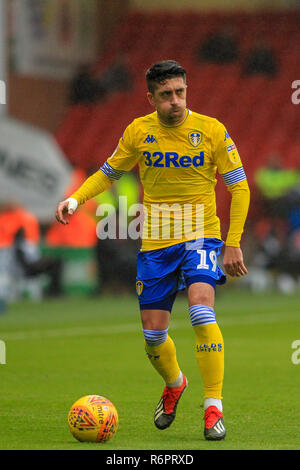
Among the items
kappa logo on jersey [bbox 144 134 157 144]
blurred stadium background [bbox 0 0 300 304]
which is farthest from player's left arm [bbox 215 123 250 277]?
blurred stadium background [bbox 0 0 300 304]

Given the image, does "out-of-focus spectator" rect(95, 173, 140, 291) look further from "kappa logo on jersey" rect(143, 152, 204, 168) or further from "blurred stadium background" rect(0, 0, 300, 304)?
"kappa logo on jersey" rect(143, 152, 204, 168)

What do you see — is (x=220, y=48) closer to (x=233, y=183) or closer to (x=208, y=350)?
(x=233, y=183)

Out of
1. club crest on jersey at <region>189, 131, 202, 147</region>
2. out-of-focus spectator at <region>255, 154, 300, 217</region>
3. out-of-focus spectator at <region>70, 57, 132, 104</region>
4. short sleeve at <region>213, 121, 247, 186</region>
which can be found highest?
out-of-focus spectator at <region>70, 57, 132, 104</region>

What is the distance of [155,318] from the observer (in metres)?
6.62

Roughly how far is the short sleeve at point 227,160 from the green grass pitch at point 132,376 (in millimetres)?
1539

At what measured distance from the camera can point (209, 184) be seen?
668 cm

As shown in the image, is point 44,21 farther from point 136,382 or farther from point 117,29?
point 136,382

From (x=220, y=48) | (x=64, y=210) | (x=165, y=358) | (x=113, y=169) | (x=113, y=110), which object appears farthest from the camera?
(x=220, y=48)

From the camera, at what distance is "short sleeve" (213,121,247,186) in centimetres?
650

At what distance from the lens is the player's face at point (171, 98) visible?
644 cm

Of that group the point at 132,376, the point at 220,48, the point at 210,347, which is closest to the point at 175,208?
the point at 210,347

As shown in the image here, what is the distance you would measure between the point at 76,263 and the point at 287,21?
42.4 feet

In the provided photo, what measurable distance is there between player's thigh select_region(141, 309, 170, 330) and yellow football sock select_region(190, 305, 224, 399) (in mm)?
A: 363
